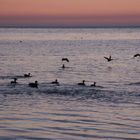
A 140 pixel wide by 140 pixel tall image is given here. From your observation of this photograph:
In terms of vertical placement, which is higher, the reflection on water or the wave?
the reflection on water

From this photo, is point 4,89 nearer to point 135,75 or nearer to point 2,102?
point 2,102

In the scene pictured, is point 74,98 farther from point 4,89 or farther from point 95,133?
point 95,133

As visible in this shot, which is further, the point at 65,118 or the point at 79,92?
the point at 79,92

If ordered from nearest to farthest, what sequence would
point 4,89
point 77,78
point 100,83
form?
point 4,89, point 100,83, point 77,78

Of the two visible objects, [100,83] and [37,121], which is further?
[100,83]

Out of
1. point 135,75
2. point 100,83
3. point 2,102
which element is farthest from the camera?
point 135,75

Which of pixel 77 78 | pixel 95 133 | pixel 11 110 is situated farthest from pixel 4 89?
pixel 95 133

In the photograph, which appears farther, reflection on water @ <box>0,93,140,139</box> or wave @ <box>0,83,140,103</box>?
wave @ <box>0,83,140,103</box>

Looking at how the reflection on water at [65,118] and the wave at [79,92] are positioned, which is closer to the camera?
the reflection on water at [65,118]

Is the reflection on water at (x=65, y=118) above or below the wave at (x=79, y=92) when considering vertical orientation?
above

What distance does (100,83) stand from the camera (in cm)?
3388

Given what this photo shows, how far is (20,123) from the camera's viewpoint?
57.1 ft

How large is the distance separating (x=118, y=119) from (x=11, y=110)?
510 cm

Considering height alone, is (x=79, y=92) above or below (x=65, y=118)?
below
